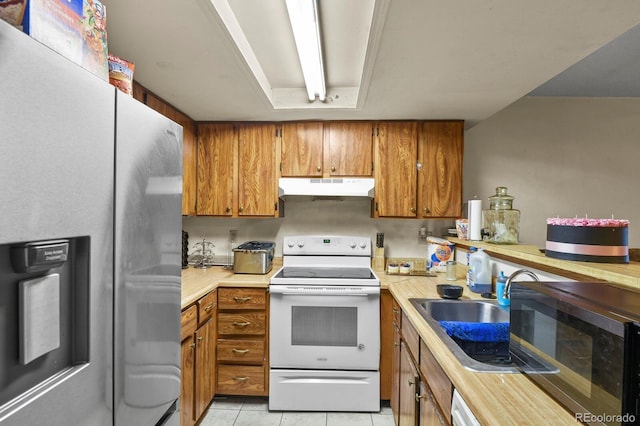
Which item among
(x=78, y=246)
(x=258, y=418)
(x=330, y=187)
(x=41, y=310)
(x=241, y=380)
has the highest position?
(x=330, y=187)

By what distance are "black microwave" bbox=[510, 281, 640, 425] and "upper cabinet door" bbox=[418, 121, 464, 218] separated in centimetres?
164

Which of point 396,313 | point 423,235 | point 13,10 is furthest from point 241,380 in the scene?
point 13,10

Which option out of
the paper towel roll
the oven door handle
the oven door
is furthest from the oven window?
the paper towel roll

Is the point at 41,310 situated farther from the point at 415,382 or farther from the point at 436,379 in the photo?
the point at 415,382

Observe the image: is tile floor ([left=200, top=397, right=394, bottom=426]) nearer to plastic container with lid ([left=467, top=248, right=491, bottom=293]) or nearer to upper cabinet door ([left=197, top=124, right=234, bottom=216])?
plastic container with lid ([left=467, top=248, right=491, bottom=293])

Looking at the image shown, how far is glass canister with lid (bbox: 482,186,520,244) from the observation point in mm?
2064

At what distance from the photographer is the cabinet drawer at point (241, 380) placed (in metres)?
2.27

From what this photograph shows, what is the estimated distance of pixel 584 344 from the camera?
2.43 ft

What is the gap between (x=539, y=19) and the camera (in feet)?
4.10

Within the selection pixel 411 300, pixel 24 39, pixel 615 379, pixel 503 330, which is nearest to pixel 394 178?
pixel 411 300

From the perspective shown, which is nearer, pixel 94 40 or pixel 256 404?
pixel 94 40

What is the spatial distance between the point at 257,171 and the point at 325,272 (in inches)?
40.3

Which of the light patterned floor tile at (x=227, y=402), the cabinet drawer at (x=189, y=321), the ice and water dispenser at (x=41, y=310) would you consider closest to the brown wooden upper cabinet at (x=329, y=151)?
the cabinet drawer at (x=189, y=321)

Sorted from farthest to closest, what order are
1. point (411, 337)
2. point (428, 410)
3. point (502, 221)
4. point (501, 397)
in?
point (502, 221)
point (411, 337)
point (428, 410)
point (501, 397)
